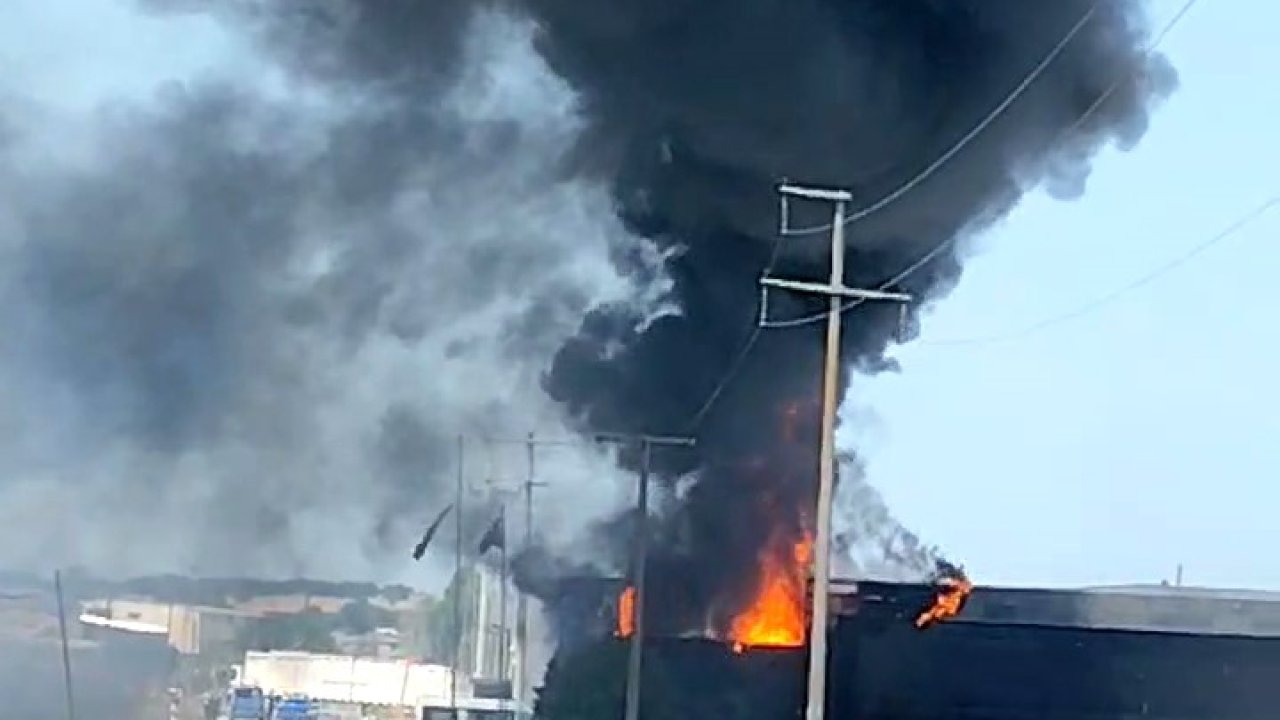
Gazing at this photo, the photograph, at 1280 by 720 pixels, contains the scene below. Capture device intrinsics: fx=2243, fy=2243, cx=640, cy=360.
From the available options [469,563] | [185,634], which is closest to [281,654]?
[185,634]

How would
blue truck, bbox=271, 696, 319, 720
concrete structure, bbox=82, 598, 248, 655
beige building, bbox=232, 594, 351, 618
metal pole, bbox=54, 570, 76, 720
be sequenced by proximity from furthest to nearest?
beige building, bbox=232, 594, 351, 618 → concrete structure, bbox=82, 598, 248, 655 → blue truck, bbox=271, 696, 319, 720 → metal pole, bbox=54, 570, 76, 720

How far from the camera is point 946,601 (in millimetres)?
55125

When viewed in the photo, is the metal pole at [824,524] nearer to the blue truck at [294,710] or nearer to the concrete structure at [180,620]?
the blue truck at [294,710]

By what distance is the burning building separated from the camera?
51.9 meters

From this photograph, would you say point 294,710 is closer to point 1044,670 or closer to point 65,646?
point 65,646

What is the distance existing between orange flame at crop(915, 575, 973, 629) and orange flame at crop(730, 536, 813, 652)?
577 cm

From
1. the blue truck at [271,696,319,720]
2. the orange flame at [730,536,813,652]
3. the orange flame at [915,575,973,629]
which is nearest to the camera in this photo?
the orange flame at [730,536,813,652]

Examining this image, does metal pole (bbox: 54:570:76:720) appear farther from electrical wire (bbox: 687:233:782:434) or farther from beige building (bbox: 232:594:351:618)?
electrical wire (bbox: 687:233:782:434)

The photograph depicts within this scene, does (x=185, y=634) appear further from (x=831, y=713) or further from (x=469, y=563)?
(x=831, y=713)

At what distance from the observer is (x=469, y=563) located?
7506cm

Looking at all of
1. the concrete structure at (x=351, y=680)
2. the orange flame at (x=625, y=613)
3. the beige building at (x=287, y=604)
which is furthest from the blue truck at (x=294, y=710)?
the orange flame at (x=625, y=613)

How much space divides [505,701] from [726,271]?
82.6 feet

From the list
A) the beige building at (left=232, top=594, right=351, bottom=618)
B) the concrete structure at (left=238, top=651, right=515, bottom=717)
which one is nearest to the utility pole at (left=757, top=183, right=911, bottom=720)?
the beige building at (left=232, top=594, right=351, bottom=618)

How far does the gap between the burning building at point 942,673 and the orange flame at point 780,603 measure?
30.3 inches
